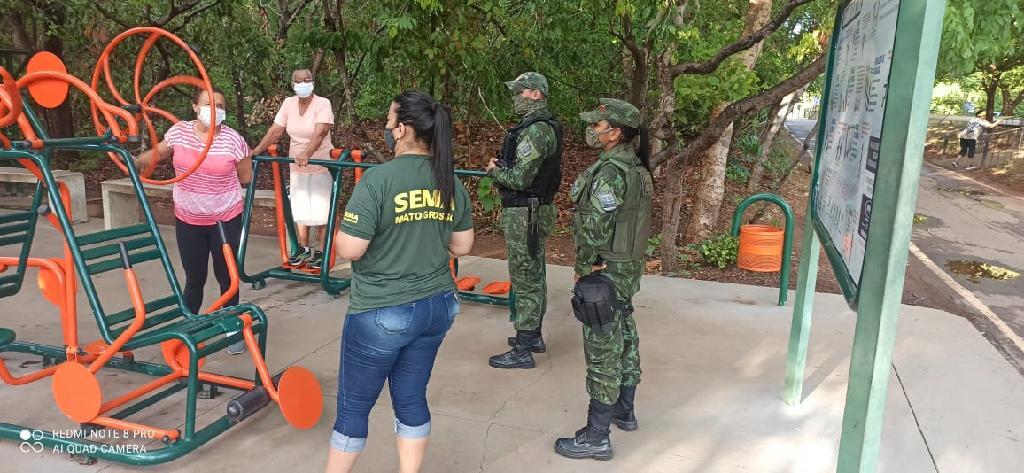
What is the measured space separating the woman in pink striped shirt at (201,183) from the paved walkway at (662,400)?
0.65m

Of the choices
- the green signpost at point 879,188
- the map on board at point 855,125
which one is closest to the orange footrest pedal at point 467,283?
the map on board at point 855,125

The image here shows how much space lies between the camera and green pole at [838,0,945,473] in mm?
1797

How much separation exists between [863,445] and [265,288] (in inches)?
190

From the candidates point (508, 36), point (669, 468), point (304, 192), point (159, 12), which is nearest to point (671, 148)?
point (508, 36)

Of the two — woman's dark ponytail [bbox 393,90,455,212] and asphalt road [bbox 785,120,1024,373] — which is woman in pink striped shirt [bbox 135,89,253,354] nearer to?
woman's dark ponytail [bbox 393,90,455,212]

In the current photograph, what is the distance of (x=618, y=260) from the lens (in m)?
3.22

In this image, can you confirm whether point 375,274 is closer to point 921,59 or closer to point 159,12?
point 921,59

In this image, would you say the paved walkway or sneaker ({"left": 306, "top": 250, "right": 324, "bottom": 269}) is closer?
the paved walkway

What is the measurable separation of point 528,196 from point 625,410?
132 centimetres

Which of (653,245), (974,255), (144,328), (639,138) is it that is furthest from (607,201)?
(974,255)

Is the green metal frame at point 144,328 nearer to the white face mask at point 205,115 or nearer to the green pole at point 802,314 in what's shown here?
the white face mask at point 205,115

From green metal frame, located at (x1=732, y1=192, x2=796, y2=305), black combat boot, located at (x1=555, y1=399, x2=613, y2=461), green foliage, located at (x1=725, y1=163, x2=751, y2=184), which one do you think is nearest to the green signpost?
black combat boot, located at (x1=555, y1=399, x2=613, y2=461)

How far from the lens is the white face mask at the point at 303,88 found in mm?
5617

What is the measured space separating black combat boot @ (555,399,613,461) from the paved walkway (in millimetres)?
45
